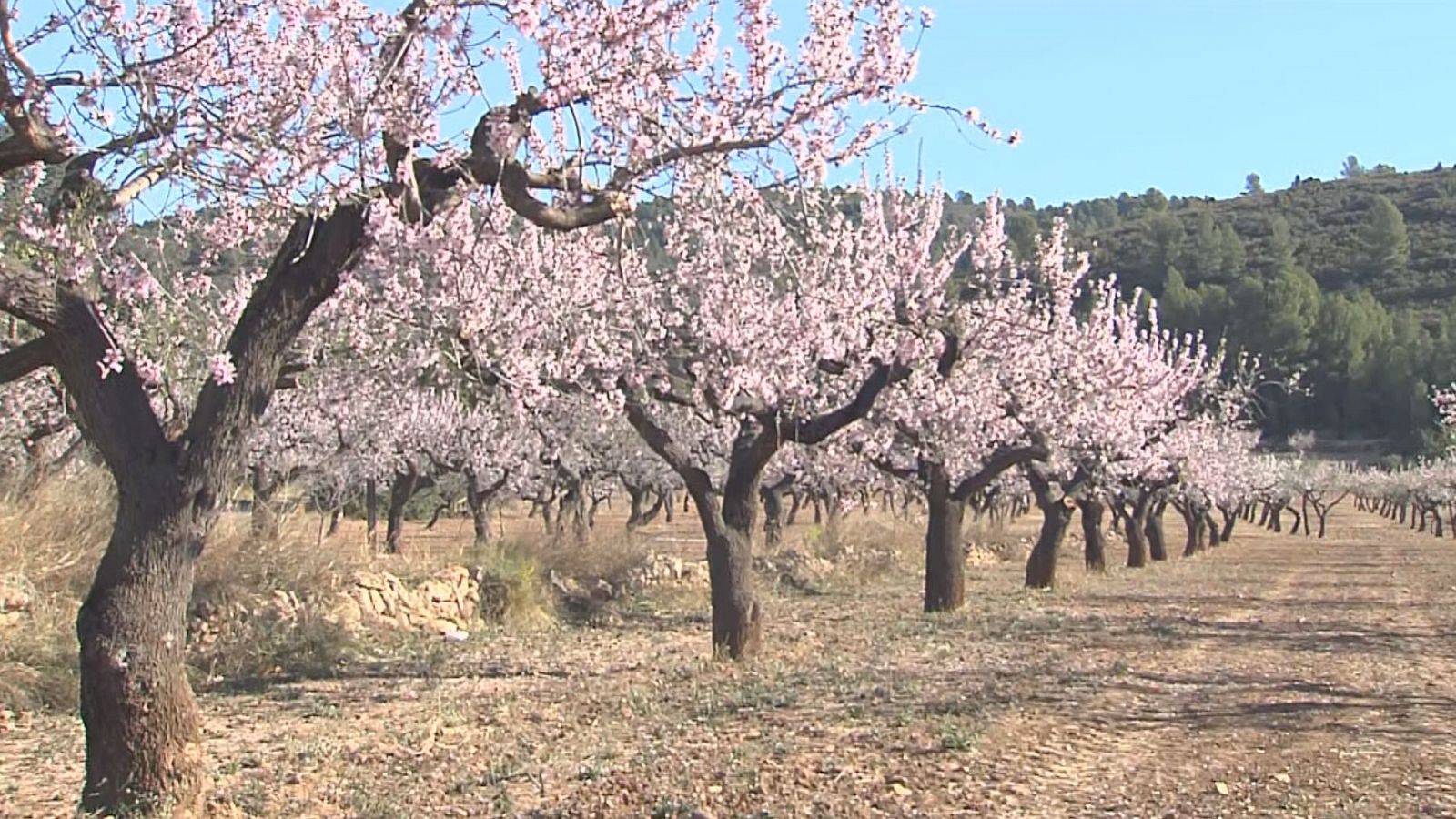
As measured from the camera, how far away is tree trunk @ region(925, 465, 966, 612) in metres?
20.4

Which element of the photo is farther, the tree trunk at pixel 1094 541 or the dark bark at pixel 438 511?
the dark bark at pixel 438 511

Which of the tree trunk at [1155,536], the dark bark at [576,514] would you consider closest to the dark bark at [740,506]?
the dark bark at [576,514]

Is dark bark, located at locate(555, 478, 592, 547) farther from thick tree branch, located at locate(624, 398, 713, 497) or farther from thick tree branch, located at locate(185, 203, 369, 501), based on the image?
thick tree branch, located at locate(185, 203, 369, 501)

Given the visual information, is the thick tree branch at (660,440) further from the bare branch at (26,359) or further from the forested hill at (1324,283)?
the forested hill at (1324,283)

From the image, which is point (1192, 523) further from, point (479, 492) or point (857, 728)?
point (857, 728)

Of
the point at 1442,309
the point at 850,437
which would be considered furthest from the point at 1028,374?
the point at 1442,309

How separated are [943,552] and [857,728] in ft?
34.8

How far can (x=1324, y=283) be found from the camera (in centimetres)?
10331

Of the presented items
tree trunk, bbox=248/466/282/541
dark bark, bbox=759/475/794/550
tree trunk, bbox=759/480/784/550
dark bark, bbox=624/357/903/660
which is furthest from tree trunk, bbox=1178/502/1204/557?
tree trunk, bbox=248/466/282/541

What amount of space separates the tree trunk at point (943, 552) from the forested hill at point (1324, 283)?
95.3ft

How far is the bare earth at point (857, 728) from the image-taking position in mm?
8055

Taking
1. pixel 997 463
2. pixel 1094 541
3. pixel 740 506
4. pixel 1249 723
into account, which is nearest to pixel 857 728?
pixel 1249 723

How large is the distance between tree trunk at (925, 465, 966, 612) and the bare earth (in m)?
1.31

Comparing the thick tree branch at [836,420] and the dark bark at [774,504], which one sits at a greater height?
the thick tree branch at [836,420]
